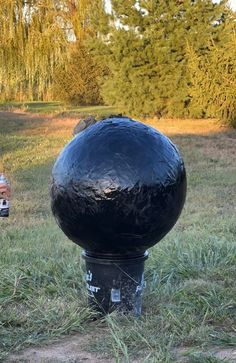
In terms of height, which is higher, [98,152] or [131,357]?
[98,152]

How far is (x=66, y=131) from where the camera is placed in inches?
967

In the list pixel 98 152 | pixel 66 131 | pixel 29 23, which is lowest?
pixel 66 131

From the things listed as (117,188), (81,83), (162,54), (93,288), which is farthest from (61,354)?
(81,83)

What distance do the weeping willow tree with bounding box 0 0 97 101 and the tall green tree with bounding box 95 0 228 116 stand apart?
6.59 m

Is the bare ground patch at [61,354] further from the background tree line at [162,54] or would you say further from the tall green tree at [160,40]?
the tall green tree at [160,40]

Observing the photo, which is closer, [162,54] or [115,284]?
[115,284]

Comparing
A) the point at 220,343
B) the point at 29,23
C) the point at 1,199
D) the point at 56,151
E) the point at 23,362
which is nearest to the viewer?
the point at 23,362

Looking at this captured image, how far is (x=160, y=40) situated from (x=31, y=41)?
809cm

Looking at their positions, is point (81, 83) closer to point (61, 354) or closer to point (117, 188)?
point (117, 188)

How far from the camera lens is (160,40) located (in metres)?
24.1

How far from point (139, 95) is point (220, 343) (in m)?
22.1

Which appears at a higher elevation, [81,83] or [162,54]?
[162,54]

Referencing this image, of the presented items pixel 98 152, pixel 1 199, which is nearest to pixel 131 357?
pixel 98 152

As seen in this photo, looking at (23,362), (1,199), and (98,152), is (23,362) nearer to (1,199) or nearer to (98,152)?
(98,152)
